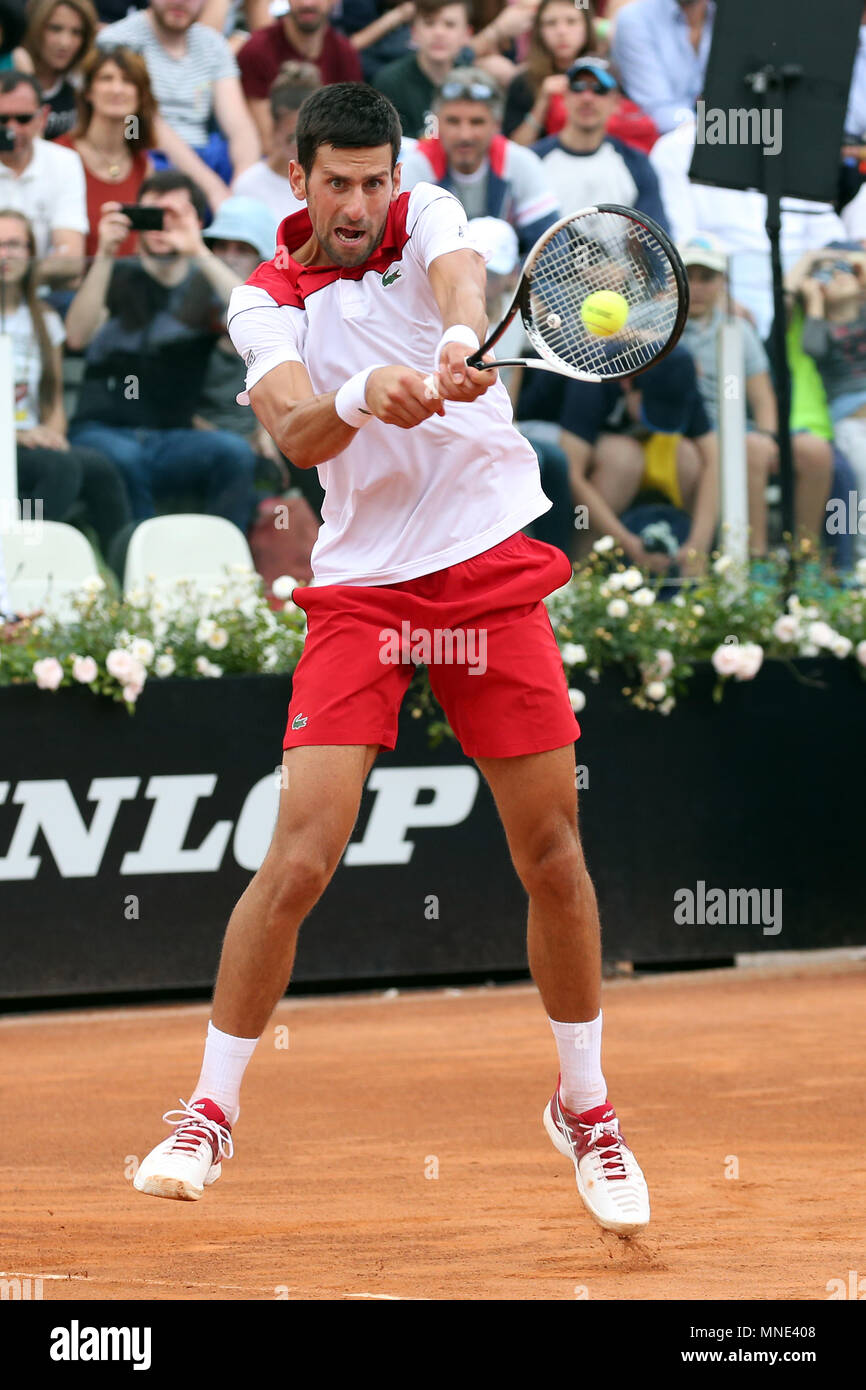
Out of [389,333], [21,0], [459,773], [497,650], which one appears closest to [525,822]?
[497,650]

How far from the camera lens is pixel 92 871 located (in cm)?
640

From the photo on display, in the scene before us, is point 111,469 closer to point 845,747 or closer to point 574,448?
point 574,448

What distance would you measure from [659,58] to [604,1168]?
24.8ft

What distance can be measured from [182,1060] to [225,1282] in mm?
2564

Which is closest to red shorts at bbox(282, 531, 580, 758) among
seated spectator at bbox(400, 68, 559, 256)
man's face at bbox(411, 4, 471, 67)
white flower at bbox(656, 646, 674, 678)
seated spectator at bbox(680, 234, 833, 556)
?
white flower at bbox(656, 646, 674, 678)

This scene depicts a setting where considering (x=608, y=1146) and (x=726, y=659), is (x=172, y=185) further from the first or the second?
(x=608, y=1146)

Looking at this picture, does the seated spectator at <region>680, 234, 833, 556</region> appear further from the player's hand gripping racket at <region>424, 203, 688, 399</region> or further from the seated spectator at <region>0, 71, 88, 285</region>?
the player's hand gripping racket at <region>424, 203, 688, 399</region>

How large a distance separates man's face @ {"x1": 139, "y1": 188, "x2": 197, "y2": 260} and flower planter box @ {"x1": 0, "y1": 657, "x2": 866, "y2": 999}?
2.18 meters

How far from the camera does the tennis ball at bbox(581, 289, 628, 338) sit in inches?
140

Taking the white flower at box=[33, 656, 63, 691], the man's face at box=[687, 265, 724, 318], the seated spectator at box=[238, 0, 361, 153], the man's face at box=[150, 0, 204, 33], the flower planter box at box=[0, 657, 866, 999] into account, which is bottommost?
the flower planter box at box=[0, 657, 866, 999]

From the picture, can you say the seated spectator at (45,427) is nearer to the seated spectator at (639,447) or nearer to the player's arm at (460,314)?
the seated spectator at (639,447)

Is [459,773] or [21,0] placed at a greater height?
[21,0]

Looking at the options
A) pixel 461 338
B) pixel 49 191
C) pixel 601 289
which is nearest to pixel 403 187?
pixel 49 191

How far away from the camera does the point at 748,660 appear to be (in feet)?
22.7
